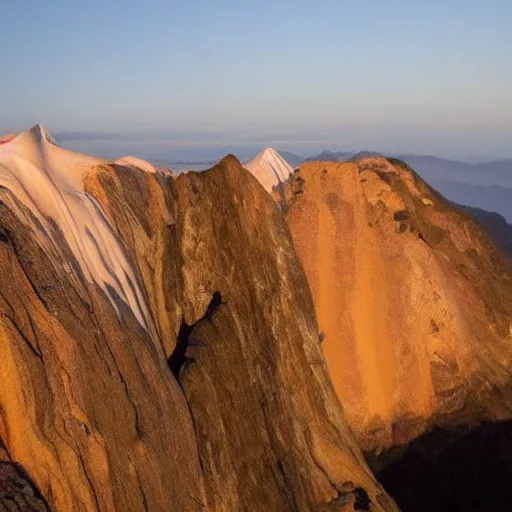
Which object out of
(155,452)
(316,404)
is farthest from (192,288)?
(155,452)

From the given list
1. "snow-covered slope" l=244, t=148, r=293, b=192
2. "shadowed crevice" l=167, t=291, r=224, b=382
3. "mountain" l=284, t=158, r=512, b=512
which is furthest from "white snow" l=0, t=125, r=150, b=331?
"snow-covered slope" l=244, t=148, r=293, b=192

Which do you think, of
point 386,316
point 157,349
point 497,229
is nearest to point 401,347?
point 386,316

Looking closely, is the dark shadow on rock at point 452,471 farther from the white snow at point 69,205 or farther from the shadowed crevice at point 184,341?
the white snow at point 69,205

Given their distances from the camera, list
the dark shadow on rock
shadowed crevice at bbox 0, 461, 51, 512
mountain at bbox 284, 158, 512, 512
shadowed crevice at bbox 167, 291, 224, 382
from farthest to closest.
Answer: mountain at bbox 284, 158, 512, 512 → the dark shadow on rock → shadowed crevice at bbox 167, 291, 224, 382 → shadowed crevice at bbox 0, 461, 51, 512

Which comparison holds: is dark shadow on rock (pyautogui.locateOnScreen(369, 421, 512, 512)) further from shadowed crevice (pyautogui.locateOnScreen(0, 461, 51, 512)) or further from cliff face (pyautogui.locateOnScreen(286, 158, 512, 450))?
shadowed crevice (pyautogui.locateOnScreen(0, 461, 51, 512))

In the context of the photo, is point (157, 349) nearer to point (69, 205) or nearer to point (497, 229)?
point (69, 205)

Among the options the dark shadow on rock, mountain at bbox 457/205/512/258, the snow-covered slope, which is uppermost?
the snow-covered slope

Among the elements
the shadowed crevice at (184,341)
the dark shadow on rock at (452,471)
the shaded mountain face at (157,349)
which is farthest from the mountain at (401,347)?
the shadowed crevice at (184,341)
